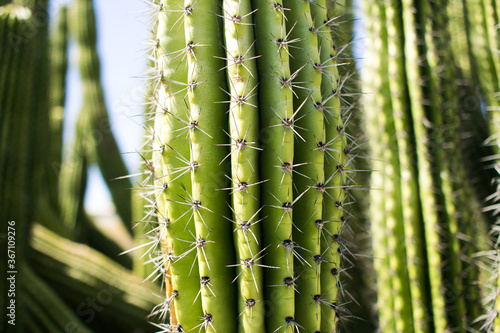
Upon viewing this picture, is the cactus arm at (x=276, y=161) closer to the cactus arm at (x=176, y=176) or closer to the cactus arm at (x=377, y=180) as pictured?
the cactus arm at (x=176, y=176)

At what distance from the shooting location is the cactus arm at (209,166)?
4.49 feet

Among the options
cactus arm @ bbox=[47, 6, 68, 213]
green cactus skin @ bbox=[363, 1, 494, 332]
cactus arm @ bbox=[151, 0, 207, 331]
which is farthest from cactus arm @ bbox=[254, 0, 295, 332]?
cactus arm @ bbox=[47, 6, 68, 213]

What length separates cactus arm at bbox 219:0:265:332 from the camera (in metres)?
1.32

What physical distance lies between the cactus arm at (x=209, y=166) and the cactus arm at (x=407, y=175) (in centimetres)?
133

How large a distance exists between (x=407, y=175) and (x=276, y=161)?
1.37 m

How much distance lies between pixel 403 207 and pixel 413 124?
51cm

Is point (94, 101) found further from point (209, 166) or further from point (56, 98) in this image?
point (209, 166)

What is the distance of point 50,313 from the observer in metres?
3.13

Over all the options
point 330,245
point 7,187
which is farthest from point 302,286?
point 7,187

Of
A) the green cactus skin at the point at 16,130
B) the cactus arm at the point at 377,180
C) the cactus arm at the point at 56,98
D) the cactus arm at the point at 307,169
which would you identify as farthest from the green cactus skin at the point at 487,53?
the cactus arm at the point at 56,98

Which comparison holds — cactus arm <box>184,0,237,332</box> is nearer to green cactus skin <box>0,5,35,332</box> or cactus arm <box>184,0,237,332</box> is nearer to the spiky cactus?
the spiky cactus

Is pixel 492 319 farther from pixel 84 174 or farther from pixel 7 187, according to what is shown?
pixel 84 174

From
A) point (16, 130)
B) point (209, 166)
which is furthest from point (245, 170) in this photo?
point (16, 130)

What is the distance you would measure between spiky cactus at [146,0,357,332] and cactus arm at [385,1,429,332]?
3.27ft
